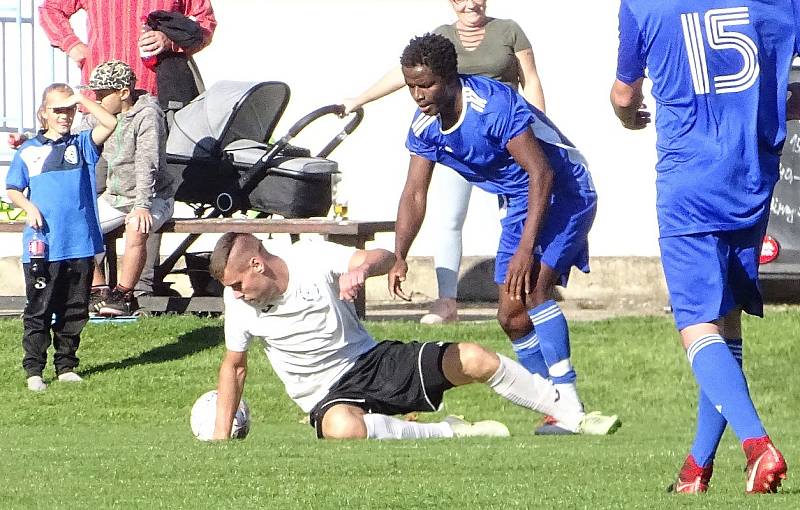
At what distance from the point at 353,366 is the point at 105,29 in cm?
608

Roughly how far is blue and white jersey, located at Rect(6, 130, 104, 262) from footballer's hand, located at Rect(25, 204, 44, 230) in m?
0.07

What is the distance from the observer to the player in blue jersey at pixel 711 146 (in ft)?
19.0

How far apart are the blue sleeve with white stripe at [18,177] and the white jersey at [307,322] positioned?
314cm

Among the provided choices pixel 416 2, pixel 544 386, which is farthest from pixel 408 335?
pixel 416 2

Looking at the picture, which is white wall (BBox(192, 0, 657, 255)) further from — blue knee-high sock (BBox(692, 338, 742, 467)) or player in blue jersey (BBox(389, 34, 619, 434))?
blue knee-high sock (BBox(692, 338, 742, 467))

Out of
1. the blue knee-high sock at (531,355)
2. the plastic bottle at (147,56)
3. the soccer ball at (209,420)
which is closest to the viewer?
the soccer ball at (209,420)

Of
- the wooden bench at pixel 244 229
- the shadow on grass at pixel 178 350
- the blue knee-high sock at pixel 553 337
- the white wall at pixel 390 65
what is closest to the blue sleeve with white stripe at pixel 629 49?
the blue knee-high sock at pixel 553 337

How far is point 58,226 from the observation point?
1107 cm

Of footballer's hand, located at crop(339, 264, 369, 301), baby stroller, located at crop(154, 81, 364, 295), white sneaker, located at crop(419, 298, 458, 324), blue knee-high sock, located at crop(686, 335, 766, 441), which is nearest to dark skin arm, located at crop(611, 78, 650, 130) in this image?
blue knee-high sock, located at crop(686, 335, 766, 441)

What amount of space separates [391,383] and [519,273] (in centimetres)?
86

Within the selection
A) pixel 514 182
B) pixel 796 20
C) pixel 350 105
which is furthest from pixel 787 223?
pixel 796 20

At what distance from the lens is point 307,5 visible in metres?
16.4

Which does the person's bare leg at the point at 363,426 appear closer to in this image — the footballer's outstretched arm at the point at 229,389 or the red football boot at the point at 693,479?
the footballer's outstretched arm at the point at 229,389

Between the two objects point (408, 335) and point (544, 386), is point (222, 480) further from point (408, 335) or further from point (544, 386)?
point (408, 335)
